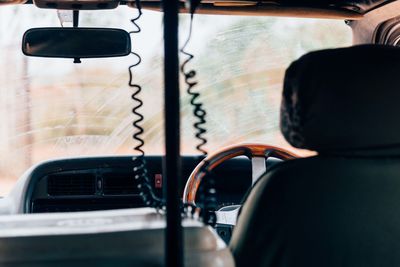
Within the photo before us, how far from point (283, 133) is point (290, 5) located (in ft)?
4.85

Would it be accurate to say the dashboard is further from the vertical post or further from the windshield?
the vertical post

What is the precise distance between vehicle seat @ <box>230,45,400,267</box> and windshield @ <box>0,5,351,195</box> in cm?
281

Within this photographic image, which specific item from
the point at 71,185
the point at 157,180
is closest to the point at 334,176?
the point at 157,180

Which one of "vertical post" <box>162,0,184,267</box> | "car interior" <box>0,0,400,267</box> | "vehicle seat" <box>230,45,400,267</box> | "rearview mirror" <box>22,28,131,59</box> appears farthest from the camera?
"rearview mirror" <box>22,28,131,59</box>

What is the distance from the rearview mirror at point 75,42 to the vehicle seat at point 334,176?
131 cm

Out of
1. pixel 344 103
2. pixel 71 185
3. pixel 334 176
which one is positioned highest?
pixel 344 103

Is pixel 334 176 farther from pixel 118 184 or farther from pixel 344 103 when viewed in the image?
pixel 118 184

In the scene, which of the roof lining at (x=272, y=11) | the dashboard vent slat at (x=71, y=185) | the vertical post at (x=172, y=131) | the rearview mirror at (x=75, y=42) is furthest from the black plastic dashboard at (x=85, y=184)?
the vertical post at (x=172, y=131)

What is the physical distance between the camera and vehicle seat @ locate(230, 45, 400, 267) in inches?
81.2

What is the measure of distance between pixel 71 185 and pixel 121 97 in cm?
140

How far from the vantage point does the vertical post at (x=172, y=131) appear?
1.49 meters

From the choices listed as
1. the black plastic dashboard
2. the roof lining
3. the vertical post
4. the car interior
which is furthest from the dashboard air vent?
the vertical post

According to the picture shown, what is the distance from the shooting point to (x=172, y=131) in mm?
1497

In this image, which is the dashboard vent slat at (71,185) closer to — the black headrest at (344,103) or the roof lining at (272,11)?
the roof lining at (272,11)
